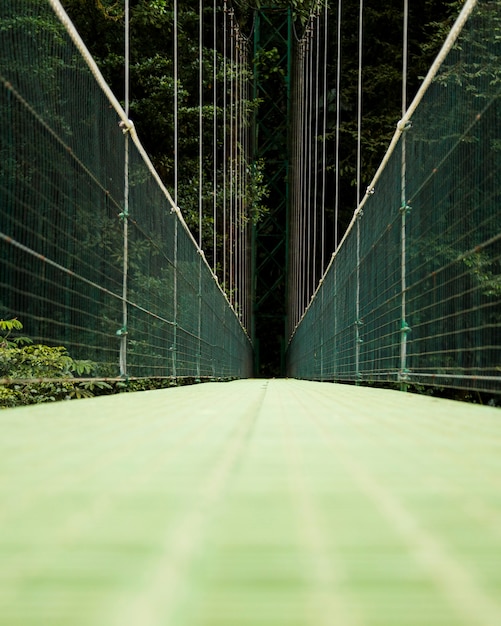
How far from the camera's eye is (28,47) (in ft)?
7.69

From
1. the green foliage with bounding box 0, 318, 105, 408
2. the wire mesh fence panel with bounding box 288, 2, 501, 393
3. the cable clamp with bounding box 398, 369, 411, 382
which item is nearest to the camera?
the wire mesh fence panel with bounding box 288, 2, 501, 393

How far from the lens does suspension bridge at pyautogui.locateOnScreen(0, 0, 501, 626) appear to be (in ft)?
1.61

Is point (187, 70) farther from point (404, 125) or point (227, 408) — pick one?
point (227, 408)

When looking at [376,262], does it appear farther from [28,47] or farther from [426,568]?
[426,568]

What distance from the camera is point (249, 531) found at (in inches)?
24.9

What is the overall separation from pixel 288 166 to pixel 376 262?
54.1 feet

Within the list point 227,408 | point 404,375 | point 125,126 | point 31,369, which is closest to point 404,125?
point 404,375

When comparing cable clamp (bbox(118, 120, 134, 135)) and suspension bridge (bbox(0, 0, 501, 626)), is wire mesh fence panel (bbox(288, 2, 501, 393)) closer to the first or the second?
suspension bridge (bbox(0, 0, 501, 626))

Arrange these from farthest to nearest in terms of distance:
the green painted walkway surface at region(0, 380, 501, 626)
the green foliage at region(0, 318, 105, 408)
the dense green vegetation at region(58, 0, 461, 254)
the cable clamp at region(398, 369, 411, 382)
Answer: the dense green vegetation at region(58, 0, 461, 254), the green foliage at region(0, 318, 105, 408), the cable clamp at region(398, 369, 411, 382), the green painted walkway surface at region(0, 380, 501, 626)

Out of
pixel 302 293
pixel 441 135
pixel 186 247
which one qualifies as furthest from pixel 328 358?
pixel 302 293

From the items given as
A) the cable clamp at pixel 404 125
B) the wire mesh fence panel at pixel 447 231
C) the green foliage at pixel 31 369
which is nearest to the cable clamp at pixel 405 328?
the wire mesh fence panel at pixel 447 231

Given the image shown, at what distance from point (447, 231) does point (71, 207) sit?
1279mm

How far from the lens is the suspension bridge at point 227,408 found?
0.49m

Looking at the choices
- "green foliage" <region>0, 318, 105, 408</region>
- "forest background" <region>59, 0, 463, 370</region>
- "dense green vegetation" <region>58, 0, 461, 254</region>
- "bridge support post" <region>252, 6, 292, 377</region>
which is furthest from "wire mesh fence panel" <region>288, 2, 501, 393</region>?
"bridge support post" <region>252, 6, 292, 377</region>
